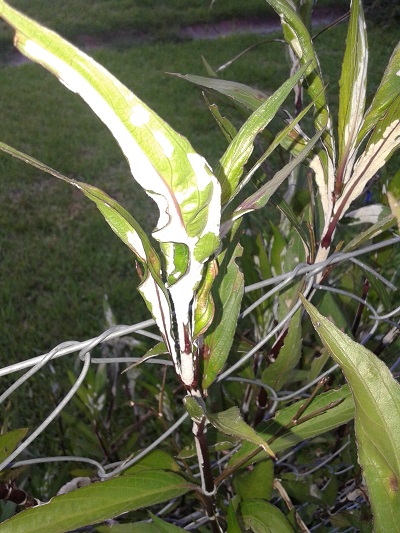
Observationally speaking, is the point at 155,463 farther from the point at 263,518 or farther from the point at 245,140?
the point at 245,140

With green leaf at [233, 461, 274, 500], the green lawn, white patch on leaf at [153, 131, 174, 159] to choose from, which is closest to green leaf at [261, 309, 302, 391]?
green leaf at [233, 461, 274, 500]

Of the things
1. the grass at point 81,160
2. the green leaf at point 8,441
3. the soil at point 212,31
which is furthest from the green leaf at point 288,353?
the soil at point 212,31

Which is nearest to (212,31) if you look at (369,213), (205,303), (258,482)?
(369,213)

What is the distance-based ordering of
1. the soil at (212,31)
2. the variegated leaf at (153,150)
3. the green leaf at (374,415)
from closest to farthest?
the variegated leaf at (153,150) → the green leaf at (374,415) → the soil at (212,31)

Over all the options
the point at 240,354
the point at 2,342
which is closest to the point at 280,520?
the point at 240,354

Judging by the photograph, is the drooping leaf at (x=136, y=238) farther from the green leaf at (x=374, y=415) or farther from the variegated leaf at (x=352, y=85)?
the variegated leaf at (x=352, y=85)
